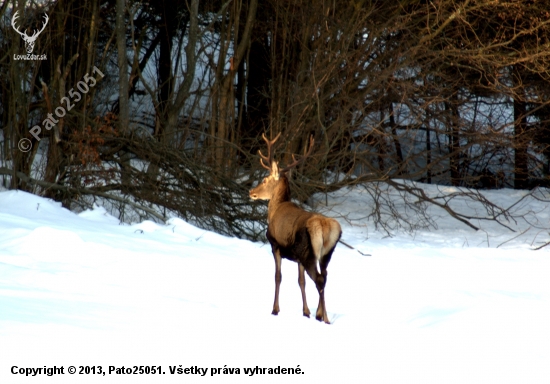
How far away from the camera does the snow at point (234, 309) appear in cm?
476

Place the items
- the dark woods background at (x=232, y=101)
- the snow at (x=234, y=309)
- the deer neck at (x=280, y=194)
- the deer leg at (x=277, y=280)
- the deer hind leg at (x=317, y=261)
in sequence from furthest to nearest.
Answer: the dark woods background at (x=232, y=101)
the deer neck at (x=280, y=194)
the deer leg at (x=277, y=280)
the deer hind leg at (x=317, y=261)
the snow at (x=234, y=309)

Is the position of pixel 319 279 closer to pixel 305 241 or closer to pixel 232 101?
pixel 305 241

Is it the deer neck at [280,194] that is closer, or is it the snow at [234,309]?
the snow at [234,309]

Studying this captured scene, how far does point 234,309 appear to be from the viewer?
6.68m

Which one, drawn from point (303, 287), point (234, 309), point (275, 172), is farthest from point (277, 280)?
point (275, 172)

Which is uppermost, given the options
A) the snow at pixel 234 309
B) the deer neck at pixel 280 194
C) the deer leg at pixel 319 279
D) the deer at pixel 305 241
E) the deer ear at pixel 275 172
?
the deer ear at pixel 275 172

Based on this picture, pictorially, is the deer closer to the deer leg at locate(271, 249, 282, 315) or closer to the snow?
the deer leg at locate(271, 249, 282, 315)

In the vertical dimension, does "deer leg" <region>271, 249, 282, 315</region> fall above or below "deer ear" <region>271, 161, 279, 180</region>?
below

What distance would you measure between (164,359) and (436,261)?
7.22 meters

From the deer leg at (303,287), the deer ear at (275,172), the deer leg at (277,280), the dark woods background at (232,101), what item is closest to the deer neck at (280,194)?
the deer ear at (275,172)

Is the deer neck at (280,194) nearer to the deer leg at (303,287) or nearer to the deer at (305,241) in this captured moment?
the deer at (305,241)

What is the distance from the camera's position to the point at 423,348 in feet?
18.9

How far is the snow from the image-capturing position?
15.6 feet

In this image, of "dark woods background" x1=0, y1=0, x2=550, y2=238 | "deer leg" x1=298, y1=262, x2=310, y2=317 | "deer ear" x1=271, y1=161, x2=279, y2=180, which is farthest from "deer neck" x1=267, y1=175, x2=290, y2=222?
"dark woods background" x1=0, y1=0, x2=550, y2=238
